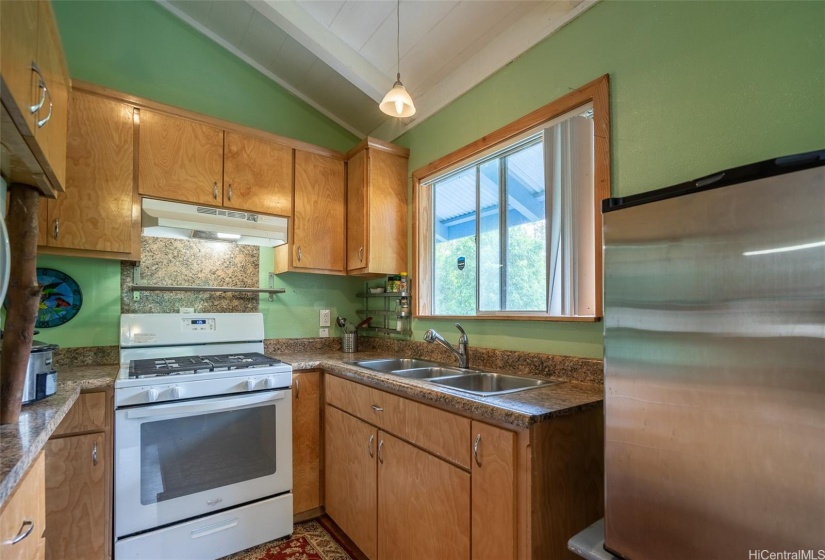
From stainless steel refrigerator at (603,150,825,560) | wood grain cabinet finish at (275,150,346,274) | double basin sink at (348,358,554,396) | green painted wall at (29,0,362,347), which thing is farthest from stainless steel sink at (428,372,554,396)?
green painted wall at (29,0,362,347)

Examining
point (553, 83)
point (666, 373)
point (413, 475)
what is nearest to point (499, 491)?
point (413, 475)

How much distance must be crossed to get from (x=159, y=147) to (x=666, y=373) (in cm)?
253

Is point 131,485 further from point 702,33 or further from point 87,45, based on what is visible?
point 702,33

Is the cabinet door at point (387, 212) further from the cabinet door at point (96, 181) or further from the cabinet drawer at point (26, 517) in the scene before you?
the cabinet drawer at point (26, 517)

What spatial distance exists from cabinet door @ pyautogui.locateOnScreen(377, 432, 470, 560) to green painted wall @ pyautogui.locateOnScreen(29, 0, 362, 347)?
4.74 feet

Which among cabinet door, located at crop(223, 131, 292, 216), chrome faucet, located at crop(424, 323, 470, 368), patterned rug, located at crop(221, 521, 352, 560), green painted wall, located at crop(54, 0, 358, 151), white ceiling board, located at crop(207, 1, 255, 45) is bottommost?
patterned rug, located at crop(221, 521, 352, 560)

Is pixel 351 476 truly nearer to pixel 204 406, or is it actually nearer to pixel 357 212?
pixel 204 406

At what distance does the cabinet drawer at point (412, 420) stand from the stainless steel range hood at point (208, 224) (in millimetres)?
1014

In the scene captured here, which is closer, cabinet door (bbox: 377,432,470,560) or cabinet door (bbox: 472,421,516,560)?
cabinet door (bbox: 472,421,516,560)

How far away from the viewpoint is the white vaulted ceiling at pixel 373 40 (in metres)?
1.92

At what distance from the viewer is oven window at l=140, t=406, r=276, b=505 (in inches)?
69.7

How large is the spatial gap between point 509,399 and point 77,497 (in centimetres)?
181

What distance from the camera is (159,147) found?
2.15 m

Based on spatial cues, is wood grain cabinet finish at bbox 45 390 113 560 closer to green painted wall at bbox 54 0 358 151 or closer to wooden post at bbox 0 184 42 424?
wooden post at bbox 0 184 42 424
